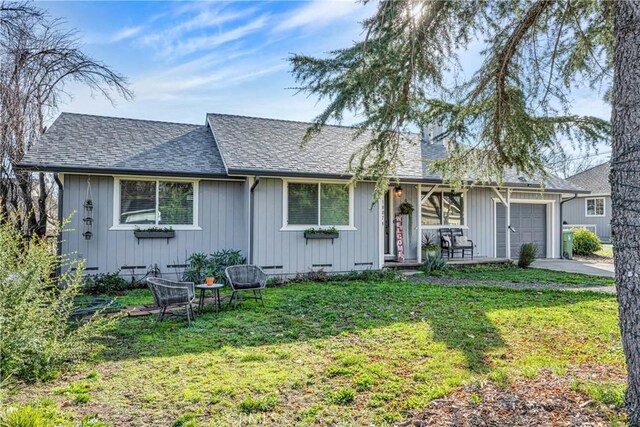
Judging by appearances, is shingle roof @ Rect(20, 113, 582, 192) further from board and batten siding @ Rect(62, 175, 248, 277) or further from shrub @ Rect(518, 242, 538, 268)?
shrub @ Rect(518, 242, 538, 268)

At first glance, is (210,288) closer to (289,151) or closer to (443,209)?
(289,151)

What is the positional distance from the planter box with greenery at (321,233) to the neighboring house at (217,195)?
14 centimetres

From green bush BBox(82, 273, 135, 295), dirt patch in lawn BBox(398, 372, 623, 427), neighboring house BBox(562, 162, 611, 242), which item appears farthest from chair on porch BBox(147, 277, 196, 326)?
neighboring house BBox(562, 162, 611, 242)

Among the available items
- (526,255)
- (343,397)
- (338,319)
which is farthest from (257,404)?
(526,255)

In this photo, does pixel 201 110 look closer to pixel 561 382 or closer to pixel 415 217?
pixel 415 217

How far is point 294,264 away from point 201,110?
6.88m

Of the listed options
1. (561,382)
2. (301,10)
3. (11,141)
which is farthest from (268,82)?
(561,382)

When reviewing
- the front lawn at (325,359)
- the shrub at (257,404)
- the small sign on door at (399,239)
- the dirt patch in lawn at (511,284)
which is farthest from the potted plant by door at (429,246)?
the shrub at (257,404)

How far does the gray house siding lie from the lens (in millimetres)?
23984

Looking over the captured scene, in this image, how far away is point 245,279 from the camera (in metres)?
7.31

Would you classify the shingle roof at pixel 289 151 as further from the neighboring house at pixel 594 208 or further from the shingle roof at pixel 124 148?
the neighboring house at pixel 594 208

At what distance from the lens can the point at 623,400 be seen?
9.43 feet

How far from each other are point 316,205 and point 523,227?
8.32 meters

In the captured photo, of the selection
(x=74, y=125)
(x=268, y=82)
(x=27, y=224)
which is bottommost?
(x=27, y=224)
